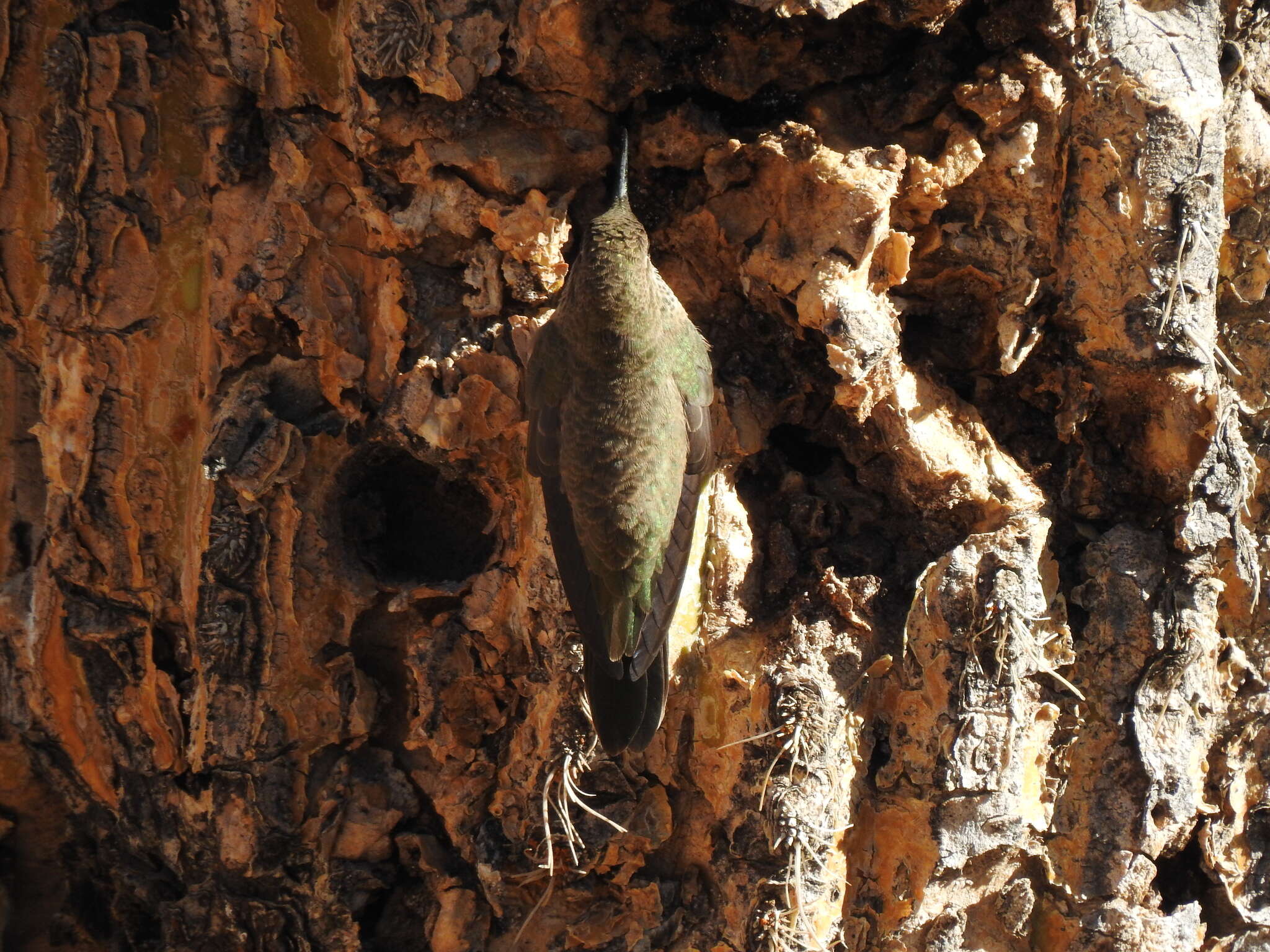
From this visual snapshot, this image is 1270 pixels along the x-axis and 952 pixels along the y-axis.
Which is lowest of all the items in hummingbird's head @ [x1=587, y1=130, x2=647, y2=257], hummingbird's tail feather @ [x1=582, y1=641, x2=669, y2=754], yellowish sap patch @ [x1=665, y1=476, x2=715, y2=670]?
hummingbird's tail feather @ [x1=582, y1=641, x2=669, y2=754]

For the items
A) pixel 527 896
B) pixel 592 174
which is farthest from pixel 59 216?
pixel 527 896

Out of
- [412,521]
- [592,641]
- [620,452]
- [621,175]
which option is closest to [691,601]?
[592,641]

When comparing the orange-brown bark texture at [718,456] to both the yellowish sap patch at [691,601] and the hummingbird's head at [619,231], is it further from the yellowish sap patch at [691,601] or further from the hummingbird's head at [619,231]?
the hummingbird's head at [619,231]

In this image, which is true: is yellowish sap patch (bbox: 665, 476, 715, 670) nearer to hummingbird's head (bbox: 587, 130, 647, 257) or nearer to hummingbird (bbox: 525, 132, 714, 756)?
hummingbird (bbox: 525, 132, 714, 756)

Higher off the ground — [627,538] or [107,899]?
[627,538]

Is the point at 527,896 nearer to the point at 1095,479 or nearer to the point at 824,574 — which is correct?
the point at 824,574

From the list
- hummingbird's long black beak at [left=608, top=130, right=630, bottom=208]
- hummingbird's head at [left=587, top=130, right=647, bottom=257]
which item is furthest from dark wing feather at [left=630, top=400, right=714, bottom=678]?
hummingbird's long black beak at [left=608, top=130, right=630, bottom=208]

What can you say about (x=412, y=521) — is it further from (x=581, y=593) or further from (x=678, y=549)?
(x=678, y=549)
